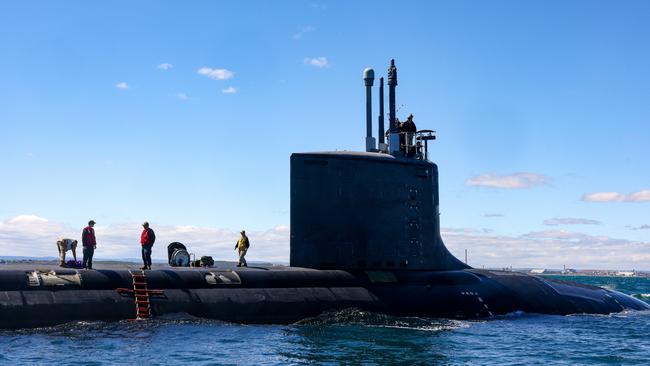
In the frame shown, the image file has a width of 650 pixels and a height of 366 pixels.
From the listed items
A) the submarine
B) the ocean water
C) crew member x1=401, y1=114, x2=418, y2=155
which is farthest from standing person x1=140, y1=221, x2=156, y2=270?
Result: crew member x1=401, y1=114, x2=418, y2=155

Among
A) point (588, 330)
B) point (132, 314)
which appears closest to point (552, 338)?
point (588, 330)

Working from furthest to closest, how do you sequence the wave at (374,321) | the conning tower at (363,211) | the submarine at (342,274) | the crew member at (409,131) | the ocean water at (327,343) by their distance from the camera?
1. the crew member at (409,131)
2. the conning tower at (363,211)
3. the wave at (374,321)
4. the submarine at (342,274)
5. the ocean water at (327,343)

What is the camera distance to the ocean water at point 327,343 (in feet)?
50.8

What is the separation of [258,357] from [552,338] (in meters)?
9.15

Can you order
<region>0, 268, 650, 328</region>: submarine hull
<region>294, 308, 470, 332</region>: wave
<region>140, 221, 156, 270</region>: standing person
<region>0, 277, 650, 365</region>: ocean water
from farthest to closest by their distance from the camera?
<region>140, 221, 156, 270</region>: standing person, <region>294, 308, 470, 332</region>: wave, <region>0, 268, 650, 328</region>: submarine hull, <region>0, 277, 650, 365</region>: ocean water

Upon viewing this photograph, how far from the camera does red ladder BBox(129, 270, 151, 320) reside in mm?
19312

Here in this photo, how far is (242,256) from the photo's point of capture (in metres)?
25.4

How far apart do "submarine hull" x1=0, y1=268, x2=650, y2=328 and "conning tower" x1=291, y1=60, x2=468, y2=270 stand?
59 centimetres

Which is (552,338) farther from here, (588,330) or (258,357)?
(258,357)

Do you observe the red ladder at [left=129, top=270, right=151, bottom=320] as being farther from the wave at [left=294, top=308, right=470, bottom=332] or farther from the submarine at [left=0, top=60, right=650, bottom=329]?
the wave at [left=294, top=308, right=470, bottom=332]

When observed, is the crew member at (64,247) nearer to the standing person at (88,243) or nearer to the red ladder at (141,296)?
the standing person at (88,243)

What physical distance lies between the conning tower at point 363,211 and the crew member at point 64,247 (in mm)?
6817

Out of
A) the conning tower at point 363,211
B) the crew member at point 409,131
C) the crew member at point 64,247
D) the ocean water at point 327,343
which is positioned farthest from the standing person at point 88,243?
the crew member at point 409,131

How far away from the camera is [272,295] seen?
21719mm
